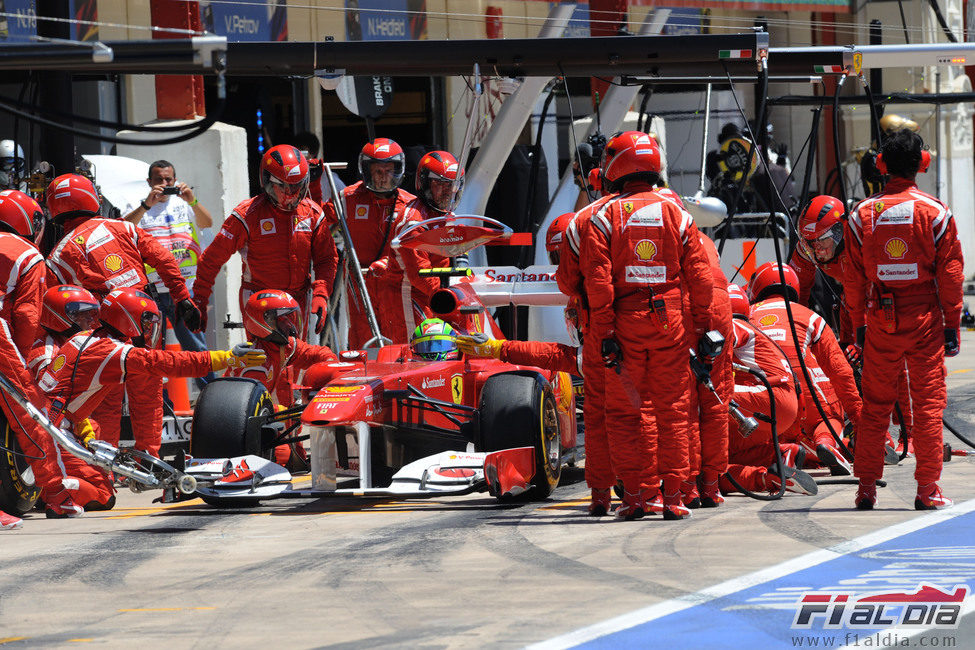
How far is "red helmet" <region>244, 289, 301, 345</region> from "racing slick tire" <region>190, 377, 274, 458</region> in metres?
0.81

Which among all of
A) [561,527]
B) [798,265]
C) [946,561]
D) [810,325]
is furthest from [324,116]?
[946,561]

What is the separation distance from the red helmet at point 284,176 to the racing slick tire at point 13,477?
2882mm

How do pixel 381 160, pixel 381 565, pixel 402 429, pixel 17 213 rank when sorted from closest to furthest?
pixel 381 565
pixel 402 429
pixel 17 213
pixel 381 160

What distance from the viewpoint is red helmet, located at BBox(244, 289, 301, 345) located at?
980cm

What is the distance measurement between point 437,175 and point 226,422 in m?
3.06

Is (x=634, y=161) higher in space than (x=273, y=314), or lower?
higher

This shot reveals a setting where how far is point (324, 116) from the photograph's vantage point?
63.6 feet

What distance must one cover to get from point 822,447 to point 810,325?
73cm

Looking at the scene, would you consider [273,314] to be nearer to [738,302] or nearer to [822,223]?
[738,302]

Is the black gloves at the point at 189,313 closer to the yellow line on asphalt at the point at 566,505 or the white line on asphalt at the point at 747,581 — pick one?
the yellow line on asphalt at the point at 566,505

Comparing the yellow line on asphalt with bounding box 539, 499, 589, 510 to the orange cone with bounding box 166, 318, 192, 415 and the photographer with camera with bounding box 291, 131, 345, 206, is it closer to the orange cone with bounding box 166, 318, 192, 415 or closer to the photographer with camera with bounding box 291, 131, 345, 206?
the photographer with camera with bounding box 291, 131, 345, 206

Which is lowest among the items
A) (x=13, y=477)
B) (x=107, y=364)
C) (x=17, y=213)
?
(x=13, y=477)

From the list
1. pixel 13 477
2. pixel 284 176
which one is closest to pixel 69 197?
pixel 284 176

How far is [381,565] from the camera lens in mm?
6945
